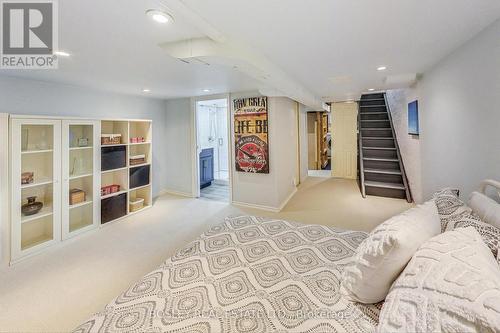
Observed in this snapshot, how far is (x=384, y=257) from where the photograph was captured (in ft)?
3.47

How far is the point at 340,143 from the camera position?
654 cm

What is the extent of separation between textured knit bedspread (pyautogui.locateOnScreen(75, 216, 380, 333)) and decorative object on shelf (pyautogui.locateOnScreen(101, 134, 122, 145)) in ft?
9.64

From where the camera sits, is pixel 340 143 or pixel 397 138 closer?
pixel 397 138

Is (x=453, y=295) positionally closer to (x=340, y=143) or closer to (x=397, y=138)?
(x=397, y=138)

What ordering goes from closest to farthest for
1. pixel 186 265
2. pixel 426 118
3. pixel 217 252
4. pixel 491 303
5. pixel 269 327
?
1. pixel 491 303
2. pixel 269 327
3. pixel 186 265
4. pixel 217 252
5. pixel 426 118

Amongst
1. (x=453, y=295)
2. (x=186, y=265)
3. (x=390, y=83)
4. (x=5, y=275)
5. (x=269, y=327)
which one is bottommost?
(x=5, y=275)

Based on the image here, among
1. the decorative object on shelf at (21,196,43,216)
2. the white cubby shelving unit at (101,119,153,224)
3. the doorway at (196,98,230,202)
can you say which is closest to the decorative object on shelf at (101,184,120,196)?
the white cubby shelving unit at (101,119,153,224)

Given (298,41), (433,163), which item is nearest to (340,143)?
(433,163)

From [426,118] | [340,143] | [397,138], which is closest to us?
[426,118]

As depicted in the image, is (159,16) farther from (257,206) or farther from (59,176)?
(257,206)

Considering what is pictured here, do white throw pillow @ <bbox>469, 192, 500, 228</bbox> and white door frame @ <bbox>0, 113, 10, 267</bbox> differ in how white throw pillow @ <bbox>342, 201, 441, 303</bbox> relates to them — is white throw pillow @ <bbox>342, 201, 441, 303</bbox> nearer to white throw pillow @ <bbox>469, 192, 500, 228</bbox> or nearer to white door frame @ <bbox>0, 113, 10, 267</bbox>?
white throw pillow @ <bbox>469, 192, 500, 228</bbox>

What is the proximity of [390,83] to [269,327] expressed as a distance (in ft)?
13.0

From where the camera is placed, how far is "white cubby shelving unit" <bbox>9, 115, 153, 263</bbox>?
265 cm

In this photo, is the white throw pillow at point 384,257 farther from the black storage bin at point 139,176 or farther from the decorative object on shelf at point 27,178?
the black storage bin at point 139,176
